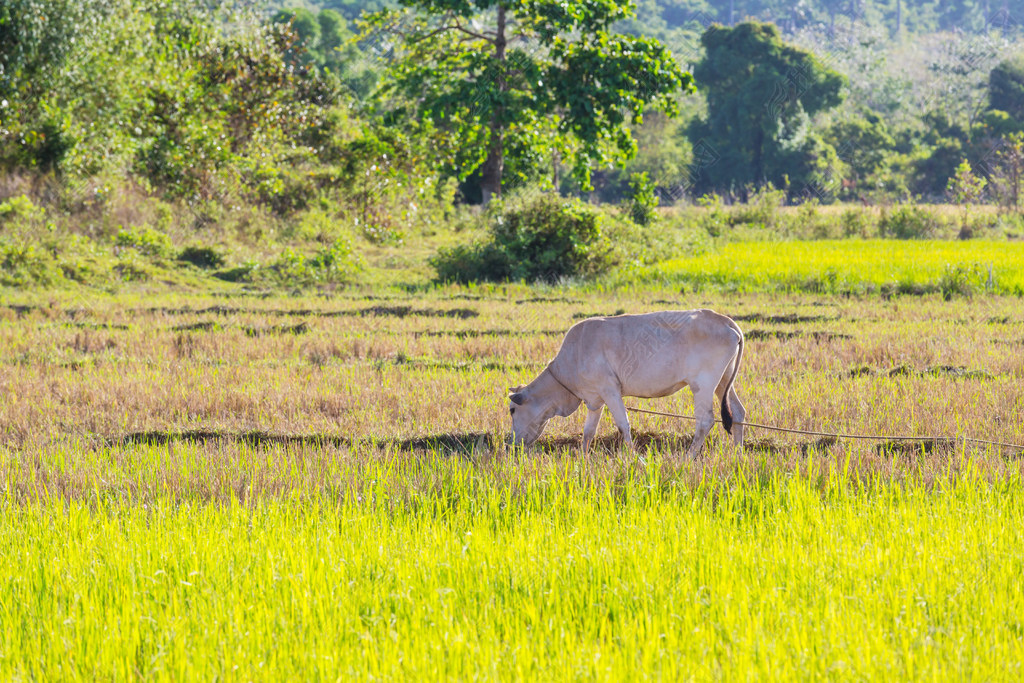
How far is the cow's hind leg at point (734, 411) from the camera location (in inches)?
249

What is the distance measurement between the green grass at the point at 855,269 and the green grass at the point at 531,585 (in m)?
10.9

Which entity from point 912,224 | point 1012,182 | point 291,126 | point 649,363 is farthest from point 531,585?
point 1012,182

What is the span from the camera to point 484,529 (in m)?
4.41

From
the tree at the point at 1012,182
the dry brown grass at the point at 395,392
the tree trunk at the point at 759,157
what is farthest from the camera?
the tree trunk at the point at 759,157

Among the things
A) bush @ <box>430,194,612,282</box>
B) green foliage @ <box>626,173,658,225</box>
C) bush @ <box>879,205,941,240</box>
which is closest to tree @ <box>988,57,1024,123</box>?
bush @ <box>879,205,941,240</box>

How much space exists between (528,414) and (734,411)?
4.74 ft

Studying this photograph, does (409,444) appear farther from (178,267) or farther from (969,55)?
(969,55)

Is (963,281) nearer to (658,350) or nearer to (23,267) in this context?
(658,350)

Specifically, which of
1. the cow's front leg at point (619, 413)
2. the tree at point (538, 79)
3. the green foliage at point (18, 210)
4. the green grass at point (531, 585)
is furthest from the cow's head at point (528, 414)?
the green foliage at point (18, 210)

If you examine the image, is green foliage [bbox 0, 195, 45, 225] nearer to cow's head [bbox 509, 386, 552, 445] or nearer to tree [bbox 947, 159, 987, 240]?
cow's head [bbox 509, 386, 552, 445]

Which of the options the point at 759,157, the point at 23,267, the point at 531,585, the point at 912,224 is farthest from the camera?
the point at 759,157

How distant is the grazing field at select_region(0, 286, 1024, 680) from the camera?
3.14 metres

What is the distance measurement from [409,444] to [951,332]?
7.34 meters

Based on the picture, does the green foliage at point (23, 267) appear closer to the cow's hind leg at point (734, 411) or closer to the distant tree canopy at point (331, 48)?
the cow's hind leg at point (734, 411)
